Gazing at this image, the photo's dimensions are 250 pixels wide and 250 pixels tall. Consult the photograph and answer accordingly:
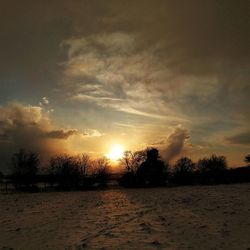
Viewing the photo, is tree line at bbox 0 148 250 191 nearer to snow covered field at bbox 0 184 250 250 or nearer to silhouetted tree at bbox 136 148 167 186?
silhouetted tree at bbox 136 148 167 186

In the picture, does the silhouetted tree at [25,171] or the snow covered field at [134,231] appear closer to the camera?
the snow covered field at [134,231]

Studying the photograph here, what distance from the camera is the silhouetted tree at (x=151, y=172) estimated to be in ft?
263

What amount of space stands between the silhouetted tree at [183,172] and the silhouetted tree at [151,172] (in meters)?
4.30

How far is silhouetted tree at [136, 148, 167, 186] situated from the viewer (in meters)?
80.2

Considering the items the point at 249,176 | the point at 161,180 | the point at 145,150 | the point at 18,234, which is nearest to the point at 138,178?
the point at 161,180

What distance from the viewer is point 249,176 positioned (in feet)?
279

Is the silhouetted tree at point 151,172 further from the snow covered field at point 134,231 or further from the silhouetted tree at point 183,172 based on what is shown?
the snow covered field at point 134,231

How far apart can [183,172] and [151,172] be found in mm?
12258

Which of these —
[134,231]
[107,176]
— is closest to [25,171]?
[107,176]

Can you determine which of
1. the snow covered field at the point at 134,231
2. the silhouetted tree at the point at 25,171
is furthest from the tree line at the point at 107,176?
the snow covered field at the point at 134,231

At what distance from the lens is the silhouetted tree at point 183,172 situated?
8475 cm

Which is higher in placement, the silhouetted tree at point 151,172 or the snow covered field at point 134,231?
the silhouetted tree at point 151,172

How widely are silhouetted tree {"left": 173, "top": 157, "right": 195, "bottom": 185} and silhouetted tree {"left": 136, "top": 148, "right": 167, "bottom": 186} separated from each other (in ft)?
14.1

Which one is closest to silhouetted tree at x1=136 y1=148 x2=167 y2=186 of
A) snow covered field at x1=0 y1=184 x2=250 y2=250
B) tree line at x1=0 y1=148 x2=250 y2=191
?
tree line at x1=0 y1=148 x2=250 y2=191
